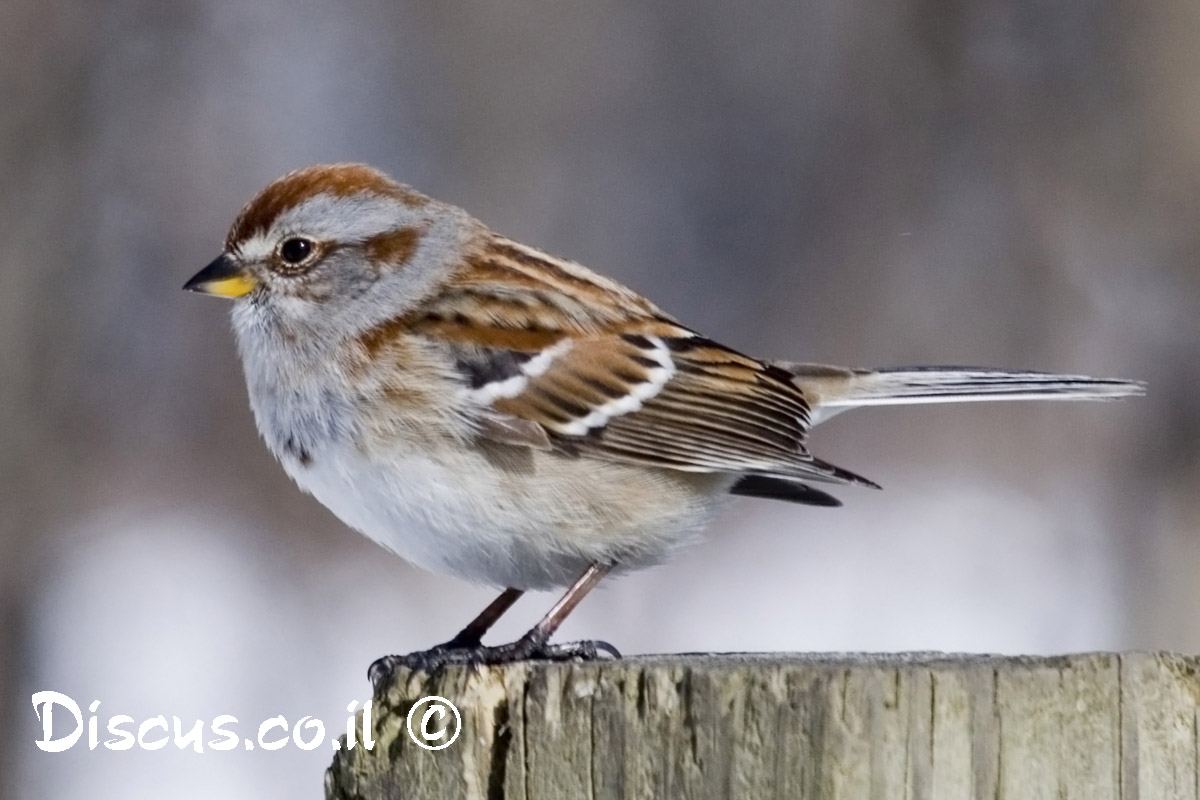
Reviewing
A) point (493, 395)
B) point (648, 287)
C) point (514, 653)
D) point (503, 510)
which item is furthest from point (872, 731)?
point (648, 287)

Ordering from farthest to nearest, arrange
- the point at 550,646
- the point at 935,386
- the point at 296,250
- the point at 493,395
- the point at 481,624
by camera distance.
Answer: the point at 935,386 < the point at 296,250 < the point at 481,624 < the point at 493,395 < the point at 550,646

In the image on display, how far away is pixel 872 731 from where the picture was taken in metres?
1.89

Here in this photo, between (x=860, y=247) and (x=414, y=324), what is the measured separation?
443 cm

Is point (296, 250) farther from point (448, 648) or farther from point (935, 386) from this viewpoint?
point (935, 386)

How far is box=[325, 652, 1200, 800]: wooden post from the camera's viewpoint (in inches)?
74.7

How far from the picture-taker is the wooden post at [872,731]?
1898 millimetres

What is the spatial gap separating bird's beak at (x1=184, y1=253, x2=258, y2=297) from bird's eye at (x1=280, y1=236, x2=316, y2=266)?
0.09 metres

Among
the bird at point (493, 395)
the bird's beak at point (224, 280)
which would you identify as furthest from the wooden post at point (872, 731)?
the bird's beak at point (224, 280)

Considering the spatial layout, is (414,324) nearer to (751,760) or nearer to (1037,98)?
(751,760)

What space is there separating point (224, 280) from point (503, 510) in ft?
2.81

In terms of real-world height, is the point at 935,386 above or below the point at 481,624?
above

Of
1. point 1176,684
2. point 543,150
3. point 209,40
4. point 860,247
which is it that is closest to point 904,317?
point 860,247

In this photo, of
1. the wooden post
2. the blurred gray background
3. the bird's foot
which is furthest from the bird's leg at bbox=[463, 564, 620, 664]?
the blurred gray background

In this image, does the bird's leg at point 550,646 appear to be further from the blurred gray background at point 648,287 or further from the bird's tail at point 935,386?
the blurred gray background at point 648,287
